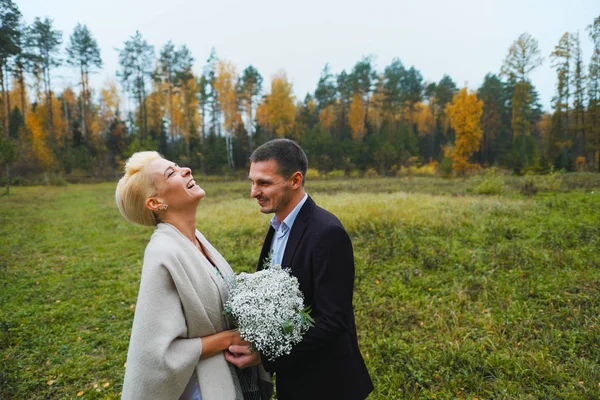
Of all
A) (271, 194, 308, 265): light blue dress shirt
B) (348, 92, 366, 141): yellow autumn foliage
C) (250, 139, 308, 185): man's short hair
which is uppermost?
(348, 92, 366, 141): yellow autumn foliage

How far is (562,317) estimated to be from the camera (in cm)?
486

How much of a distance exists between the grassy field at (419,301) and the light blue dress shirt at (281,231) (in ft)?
8.18

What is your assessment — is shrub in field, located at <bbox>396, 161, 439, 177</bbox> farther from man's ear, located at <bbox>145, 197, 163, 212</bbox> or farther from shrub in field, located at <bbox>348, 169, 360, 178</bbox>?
man's ear, located at <bbox>145, 197, 163, 212</bbox>

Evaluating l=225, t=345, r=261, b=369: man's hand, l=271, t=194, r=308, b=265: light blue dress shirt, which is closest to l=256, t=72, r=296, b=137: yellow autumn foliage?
l=271, t=194, r=308, b=265: light blue dress shirt

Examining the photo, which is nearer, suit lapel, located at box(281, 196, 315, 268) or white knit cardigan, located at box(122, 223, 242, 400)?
white knit cardigan, located at box(122, 223, 242, 400)

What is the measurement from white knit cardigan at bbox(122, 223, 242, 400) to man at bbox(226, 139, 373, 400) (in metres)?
0.16

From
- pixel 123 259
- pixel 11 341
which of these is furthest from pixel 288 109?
pixel 11 341

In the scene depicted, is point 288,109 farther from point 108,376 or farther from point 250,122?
point 108,376

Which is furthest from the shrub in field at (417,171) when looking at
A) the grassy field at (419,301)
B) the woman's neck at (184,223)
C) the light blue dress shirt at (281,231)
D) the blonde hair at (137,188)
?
the blonde hair at (137,188)

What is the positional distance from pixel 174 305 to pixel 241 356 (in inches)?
17.7

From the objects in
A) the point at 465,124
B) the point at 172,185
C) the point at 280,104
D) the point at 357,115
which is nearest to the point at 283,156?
the point at 172,185

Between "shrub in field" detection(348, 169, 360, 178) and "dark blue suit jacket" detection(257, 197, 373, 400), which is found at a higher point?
"shrub in field" detection(348, 169, 360, 178)

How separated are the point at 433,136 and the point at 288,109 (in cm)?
2322

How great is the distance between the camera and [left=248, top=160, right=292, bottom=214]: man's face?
6.73 ft
